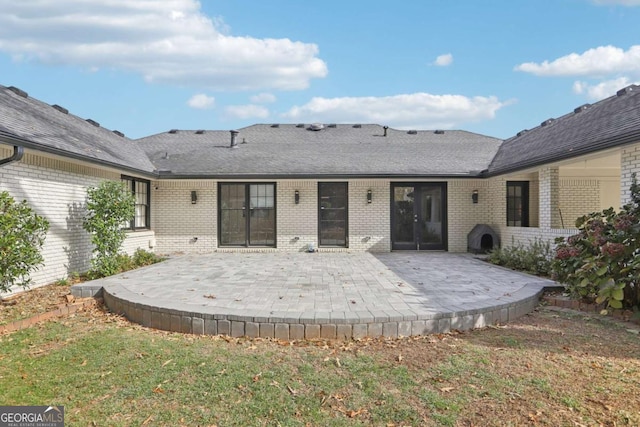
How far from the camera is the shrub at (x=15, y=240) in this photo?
5.10 metres

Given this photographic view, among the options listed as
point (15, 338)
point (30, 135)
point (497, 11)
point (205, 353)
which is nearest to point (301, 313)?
point (205, 353)

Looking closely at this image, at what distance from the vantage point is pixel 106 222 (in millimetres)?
7574

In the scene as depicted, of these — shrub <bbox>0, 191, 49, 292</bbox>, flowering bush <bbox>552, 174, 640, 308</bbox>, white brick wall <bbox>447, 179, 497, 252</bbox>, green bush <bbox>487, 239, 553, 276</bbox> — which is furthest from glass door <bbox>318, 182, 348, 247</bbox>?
shrub <bbox>0, 191, 49, 292</bbox>

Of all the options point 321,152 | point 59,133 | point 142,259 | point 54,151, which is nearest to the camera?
point 54,151

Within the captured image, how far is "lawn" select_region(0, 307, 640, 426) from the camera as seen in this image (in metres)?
2.65

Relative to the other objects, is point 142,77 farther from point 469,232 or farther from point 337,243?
point 469,232

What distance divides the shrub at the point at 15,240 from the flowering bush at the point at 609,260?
7591mm

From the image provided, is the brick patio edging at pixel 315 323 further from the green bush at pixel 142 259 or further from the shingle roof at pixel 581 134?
the green bush at pixel 142 259

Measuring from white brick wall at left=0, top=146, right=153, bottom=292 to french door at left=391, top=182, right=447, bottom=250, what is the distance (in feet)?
27.0

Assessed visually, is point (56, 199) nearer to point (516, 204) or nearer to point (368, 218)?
point (368, 218)

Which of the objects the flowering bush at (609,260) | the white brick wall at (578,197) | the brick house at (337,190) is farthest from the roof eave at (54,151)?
the white brick wall at (578,197)

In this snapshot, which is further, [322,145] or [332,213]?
[322,145]

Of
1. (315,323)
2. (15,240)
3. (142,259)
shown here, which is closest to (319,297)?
(315,323)

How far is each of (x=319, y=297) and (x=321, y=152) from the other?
8.26 m
